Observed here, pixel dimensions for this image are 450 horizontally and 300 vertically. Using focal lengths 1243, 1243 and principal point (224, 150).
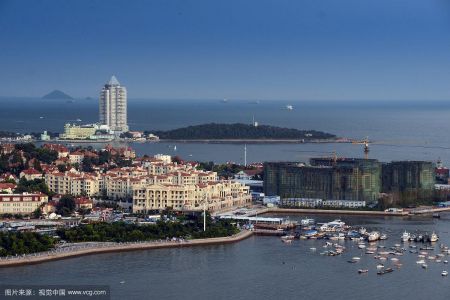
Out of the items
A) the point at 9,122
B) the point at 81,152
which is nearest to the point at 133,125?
the point at 9,122

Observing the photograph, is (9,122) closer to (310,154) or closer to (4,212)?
(310,154)

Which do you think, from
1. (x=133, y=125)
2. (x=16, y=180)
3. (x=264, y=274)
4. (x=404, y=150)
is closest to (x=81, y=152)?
(x=16, y=180)

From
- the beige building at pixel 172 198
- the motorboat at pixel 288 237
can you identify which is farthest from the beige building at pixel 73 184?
the motorboat at pixel 288 237

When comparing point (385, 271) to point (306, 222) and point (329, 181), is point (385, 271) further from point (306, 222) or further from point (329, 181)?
point (329, 181)

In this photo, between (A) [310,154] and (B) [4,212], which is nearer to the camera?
(B) [4,212]

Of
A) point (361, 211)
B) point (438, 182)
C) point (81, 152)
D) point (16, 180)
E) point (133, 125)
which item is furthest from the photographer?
point (133, 125)

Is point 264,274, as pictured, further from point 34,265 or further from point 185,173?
point 185,173

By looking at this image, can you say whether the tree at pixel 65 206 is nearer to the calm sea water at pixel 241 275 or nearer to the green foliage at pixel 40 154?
the calm sea water at pixel 241 275

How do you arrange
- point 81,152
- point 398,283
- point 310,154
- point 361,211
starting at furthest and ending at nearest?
point 310,154, point 81,152, point 361,211, point 398,283

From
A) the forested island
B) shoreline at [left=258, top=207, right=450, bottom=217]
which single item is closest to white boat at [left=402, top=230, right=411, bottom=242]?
shoreline at [left=258, top=207, right=450, bottom=217]
